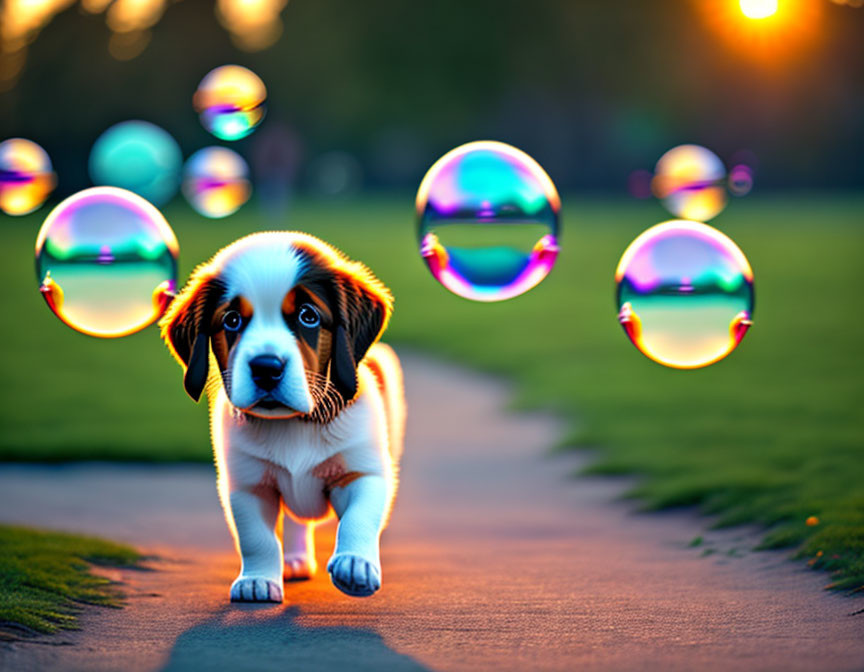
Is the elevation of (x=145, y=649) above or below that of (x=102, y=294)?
below

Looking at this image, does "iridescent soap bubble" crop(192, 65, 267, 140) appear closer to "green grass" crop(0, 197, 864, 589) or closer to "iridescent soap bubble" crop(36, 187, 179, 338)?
"iridescent soap bubble" crop(36, 187, 179, 338)

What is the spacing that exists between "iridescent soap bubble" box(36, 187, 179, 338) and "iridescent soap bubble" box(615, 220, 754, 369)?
232 cm

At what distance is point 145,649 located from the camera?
3.67 metres

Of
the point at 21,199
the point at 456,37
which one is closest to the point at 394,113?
the point at 456,37

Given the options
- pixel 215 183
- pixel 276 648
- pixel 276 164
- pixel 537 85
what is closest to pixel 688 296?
pixel 276 648

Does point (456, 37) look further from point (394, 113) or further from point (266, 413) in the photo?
point (266, 413)

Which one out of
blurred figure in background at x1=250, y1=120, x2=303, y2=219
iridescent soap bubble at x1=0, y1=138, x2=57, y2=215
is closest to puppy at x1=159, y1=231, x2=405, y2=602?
iridescent soap bubble at x1=0, y1=138, x2=57, y2=215

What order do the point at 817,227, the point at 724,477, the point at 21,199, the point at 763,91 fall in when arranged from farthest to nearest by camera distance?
the point at 763,91
the point at 817,227
the point at 21,199
the point at 724,477

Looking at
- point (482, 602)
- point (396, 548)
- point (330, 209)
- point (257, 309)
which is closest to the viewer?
point (257, 309)

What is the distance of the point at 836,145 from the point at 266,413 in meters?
51.5

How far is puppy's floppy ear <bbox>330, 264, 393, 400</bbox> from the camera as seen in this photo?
13.6 ft

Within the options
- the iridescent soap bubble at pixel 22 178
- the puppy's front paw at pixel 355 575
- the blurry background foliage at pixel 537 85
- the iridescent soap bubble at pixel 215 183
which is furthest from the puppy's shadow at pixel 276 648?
the blurry background foliage at pixel 537 85

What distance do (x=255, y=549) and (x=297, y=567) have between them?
64 centimetres

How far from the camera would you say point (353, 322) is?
166 inches
